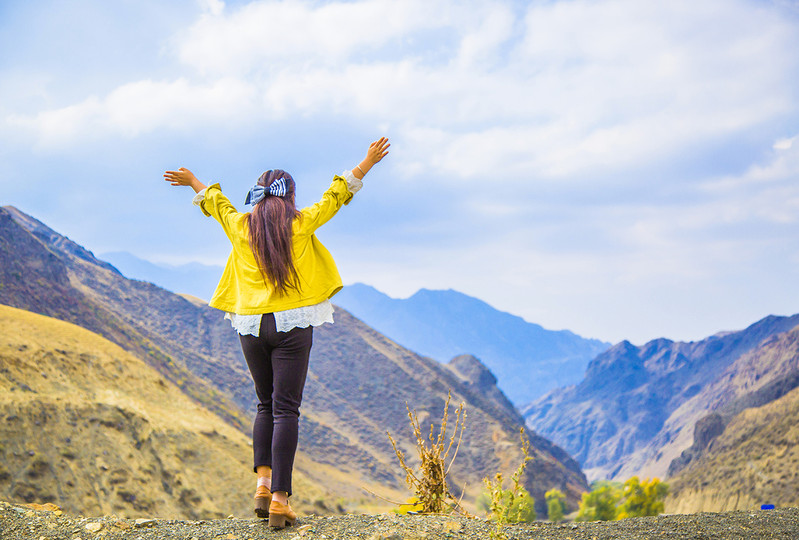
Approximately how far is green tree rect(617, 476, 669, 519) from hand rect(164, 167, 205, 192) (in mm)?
44776

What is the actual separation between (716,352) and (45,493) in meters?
209

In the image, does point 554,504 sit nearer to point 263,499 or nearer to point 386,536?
point 263,499

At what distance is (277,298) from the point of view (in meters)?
3.87

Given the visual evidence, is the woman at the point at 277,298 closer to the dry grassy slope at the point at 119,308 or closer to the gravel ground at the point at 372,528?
the gravel ground at the point at 372,528

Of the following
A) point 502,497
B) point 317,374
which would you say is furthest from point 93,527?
point 317,374

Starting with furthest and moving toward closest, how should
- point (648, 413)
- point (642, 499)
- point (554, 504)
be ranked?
point (648, 413)
point (554, 504)
point (642, 499)

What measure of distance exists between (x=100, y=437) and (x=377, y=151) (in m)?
A: 19.9

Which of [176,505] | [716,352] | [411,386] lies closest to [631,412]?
[716,352]

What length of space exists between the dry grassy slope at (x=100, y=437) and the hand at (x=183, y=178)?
1595cm

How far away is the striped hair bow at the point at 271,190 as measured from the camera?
13.4ft

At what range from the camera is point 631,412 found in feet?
632

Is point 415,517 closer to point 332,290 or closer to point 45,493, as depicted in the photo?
point 332,290

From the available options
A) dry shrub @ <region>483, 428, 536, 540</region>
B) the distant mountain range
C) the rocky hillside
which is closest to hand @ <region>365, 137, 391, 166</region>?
dry shrub @ <region>483, 428, 536, 540</region>

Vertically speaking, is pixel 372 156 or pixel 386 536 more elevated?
pixel 372 156
